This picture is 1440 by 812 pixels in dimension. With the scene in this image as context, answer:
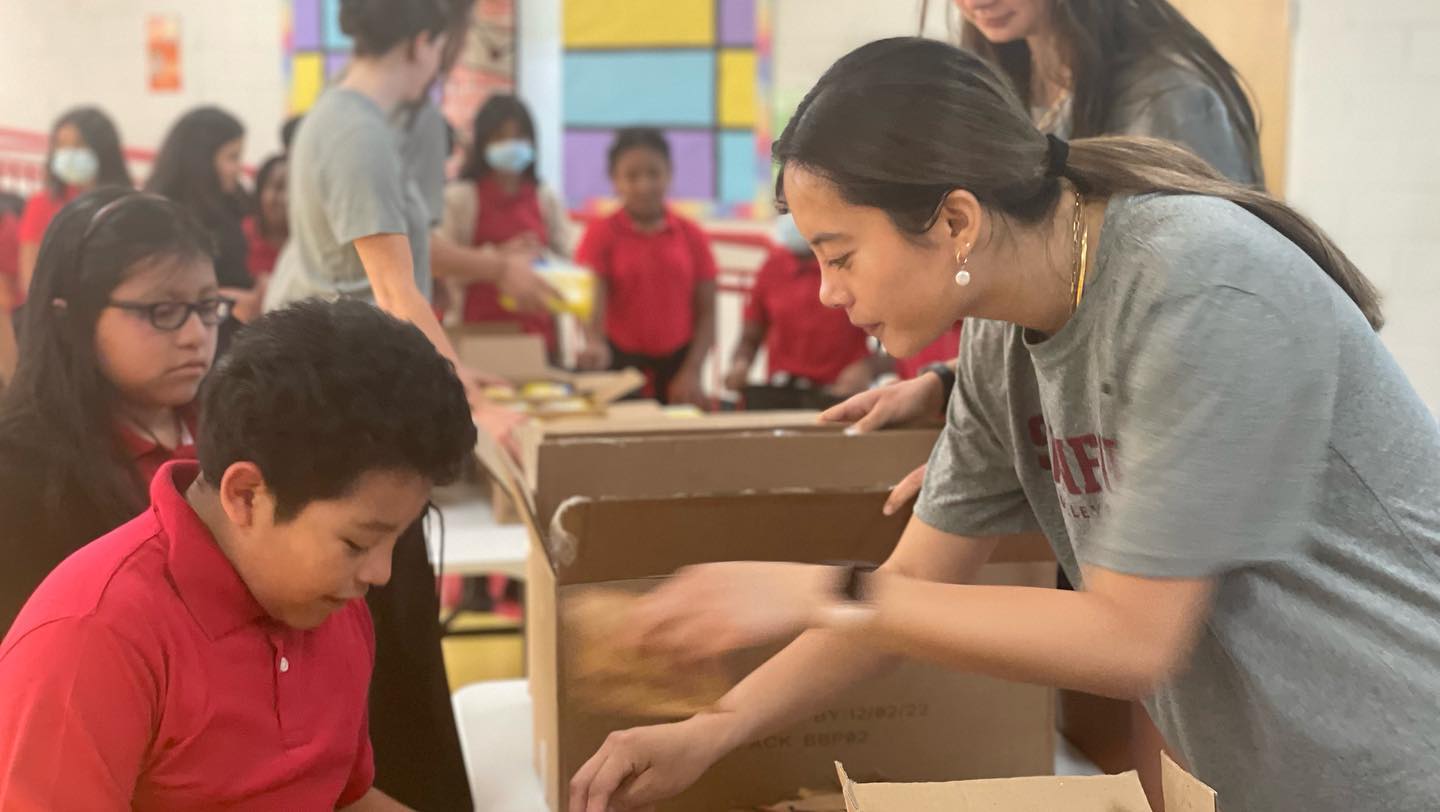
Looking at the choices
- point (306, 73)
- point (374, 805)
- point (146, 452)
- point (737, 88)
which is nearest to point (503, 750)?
point (374, 805)

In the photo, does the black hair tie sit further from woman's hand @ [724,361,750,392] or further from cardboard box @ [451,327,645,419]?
woman's hand @ [724,361,750,392]

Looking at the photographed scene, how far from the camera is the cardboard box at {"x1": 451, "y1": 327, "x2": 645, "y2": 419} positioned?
9.29 feet

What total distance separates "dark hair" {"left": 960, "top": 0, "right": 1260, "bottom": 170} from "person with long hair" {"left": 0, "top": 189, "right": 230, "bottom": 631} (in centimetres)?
97

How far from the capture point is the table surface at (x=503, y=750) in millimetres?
1418

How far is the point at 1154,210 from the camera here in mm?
967

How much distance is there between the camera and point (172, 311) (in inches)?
61.1

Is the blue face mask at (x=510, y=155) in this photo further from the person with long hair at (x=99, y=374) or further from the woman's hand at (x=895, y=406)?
the woman's hand at (x=895, y=406)

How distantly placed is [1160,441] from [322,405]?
2.00 ft

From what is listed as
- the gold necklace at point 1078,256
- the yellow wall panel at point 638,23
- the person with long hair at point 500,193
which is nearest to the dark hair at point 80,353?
the gold necklace at point 1078,256

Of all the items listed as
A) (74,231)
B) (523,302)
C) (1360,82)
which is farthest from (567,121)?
(74,231)

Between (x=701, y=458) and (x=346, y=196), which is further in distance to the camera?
(x=346, y=196)

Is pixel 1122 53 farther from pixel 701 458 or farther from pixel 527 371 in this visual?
pixel 527 371

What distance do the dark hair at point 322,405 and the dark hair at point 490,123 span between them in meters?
3.43

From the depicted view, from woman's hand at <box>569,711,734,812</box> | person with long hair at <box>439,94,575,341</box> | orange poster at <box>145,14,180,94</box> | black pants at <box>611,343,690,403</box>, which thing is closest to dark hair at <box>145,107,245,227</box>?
person with long hair at <box>439,94,575,341</box>
